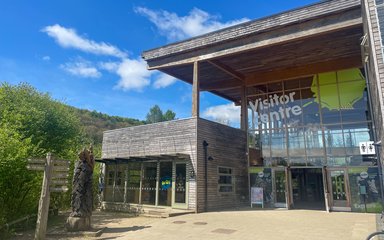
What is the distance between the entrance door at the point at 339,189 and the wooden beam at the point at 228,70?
24.0 ft

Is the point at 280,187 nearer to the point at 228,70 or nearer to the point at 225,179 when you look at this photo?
the point at 225,179

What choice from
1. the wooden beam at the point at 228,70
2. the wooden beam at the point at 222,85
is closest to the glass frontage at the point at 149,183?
the wooden beam at the point at 228,70

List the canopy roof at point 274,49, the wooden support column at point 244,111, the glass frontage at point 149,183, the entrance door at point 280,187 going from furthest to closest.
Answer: the wooden support column at point 244,111
the entrance door at point 280,187
the glass frontage at point 149,183
the canopy roof at point 274,49

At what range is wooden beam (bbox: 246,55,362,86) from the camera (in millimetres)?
14760

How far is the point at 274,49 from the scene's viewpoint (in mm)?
14141

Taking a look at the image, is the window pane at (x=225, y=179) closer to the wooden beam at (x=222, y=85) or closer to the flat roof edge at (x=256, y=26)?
the wooden beam at (x=222, y=85)

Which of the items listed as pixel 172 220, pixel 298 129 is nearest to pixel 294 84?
pixel 298 129

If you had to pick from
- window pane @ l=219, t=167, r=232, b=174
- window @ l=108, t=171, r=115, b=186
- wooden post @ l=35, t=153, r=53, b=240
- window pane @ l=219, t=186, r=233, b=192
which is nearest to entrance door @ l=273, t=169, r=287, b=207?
window pane @ l=219, t=186, r=233, b=192

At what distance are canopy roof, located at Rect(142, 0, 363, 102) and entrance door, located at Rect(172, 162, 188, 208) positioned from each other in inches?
214

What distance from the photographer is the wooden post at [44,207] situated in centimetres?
752

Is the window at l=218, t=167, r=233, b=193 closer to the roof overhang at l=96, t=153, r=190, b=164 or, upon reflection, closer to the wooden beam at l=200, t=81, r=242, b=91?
the roof overhang at l=96, t=153, r=190, b=164

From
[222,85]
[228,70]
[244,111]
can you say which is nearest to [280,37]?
[228,70]

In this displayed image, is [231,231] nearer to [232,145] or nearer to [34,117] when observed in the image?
[232,145]

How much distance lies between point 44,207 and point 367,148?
43.5 ft
